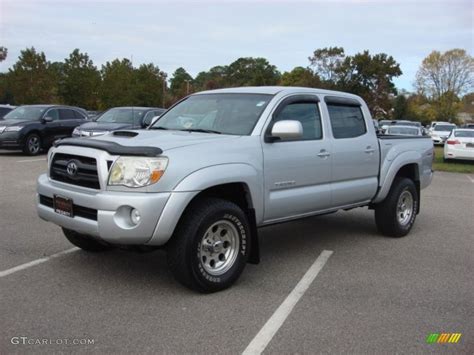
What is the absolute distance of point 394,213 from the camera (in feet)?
22.4

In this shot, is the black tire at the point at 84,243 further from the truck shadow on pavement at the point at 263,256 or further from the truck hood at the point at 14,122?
the truck hood at the point at 14,122

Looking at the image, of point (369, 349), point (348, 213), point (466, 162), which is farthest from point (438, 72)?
point (369, 349)

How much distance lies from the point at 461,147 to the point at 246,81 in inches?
2371

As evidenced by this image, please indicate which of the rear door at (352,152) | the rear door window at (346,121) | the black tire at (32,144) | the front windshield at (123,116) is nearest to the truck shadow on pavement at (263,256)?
the rear door at (352,152)

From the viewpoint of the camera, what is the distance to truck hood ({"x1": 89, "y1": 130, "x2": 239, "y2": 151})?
4.48m

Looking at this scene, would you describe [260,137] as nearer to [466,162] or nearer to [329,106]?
[329,106]

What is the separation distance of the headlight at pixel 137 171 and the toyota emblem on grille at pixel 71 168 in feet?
1.57

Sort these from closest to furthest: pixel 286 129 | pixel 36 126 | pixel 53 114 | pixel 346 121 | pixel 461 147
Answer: pixel 286 129 < pixel 346 121 < pixel 36 126 < pixel 53 114 < pixel 461 147

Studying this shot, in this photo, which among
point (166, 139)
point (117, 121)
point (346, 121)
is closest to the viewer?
point (166, 139)

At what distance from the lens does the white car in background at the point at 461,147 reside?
18453mm

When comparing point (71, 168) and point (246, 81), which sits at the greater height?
point (246, 81)

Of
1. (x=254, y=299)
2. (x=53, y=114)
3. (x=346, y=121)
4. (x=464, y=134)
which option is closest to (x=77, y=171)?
(x=254, y=299)

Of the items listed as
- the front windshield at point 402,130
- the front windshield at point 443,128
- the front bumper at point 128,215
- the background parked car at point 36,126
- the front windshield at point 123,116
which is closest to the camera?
the front bumper at point 128,215

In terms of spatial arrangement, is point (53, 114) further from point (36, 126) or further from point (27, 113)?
point (36, 126)
